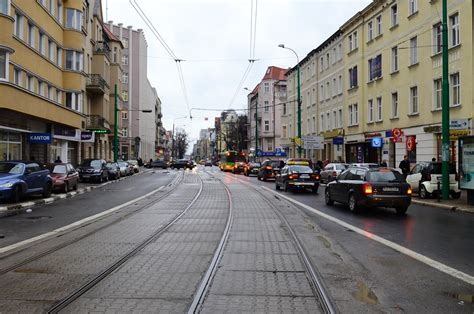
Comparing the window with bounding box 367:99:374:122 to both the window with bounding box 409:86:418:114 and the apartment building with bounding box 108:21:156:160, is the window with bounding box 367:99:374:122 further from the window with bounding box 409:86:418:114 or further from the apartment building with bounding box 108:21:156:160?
the apartment building with bounding box 108:21:156:160

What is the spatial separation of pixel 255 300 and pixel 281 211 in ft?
34.8

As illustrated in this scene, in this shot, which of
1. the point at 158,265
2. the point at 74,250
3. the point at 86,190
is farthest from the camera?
the point at 86,190

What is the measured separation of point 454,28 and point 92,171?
24.0 meters

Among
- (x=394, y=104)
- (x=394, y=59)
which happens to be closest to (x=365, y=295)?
(x=394, y=104)

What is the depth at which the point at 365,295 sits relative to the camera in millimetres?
6164

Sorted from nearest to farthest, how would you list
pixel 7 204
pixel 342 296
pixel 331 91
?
pixel 342 296 < pixel 7 204 < pixel 331 91

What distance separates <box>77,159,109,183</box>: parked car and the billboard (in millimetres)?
23547

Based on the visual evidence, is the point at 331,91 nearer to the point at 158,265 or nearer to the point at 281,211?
the point at 281,211

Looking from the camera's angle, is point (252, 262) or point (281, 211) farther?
point (281, 211)

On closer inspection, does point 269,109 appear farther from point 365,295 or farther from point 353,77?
point 365,295

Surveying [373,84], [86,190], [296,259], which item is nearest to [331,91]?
[373,84]

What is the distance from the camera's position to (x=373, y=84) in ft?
128

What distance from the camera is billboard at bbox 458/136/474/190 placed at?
17.4m

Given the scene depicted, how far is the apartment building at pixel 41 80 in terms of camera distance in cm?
2473
